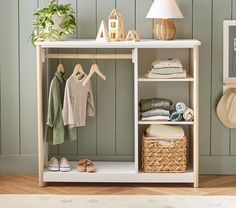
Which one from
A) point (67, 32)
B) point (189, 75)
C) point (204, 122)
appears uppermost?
Answer: point (67, 32)

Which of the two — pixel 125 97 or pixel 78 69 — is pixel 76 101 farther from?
pixel 125 97

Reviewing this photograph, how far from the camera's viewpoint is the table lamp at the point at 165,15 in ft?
13.8

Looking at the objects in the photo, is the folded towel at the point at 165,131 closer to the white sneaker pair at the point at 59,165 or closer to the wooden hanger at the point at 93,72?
the wooden hanger at the point at 93,72

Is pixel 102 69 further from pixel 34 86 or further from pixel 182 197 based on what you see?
pixel 182 197

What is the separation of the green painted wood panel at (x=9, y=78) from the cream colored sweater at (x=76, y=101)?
0.48 metres

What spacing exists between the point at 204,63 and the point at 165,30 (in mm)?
430

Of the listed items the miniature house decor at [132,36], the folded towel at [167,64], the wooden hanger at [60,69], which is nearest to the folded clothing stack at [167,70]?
the folded towel at [167,64]

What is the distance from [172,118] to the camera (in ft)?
13.9

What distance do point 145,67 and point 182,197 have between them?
100 cm

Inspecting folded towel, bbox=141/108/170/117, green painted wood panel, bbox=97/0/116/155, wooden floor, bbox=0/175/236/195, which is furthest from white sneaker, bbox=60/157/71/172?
folded towel, bbox=141/108/170/117

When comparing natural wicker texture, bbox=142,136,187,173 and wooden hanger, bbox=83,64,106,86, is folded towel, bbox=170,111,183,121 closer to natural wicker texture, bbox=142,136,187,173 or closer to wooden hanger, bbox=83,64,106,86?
natural wicker texture, bbox=142,136,187,173

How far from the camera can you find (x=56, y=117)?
425cm

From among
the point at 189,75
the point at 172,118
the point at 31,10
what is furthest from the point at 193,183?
the point at 31,10

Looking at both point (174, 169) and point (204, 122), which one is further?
point (204, 122)
